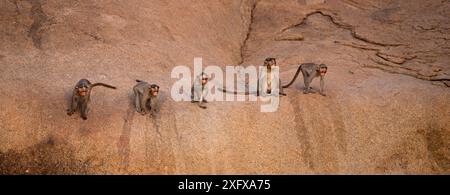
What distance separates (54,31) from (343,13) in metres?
7.92

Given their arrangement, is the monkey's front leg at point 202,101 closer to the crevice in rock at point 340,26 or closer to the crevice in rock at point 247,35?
the crevice in rock at point 247,35

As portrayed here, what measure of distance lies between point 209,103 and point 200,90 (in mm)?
326

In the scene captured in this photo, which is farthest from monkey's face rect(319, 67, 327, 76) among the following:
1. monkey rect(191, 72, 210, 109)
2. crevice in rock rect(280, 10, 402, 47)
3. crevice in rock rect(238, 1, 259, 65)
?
crevice in rock rect(280, 10, 402, 47)

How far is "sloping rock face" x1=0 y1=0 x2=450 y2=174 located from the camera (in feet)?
29.9

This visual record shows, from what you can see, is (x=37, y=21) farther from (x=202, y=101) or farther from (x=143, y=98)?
(x=202, y=101)

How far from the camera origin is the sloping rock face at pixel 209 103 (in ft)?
29.9

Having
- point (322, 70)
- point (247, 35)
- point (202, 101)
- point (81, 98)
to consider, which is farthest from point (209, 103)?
point (247, 35)

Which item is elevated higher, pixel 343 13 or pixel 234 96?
pixel 343 13

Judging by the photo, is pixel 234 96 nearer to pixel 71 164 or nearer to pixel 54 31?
pixel 71 164

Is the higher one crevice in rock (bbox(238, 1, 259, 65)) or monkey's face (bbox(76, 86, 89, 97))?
crevice in rock (bbox(238, 1, 259, 65))

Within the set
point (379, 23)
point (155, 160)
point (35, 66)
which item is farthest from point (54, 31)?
point (379, 23)

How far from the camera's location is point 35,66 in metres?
11.0

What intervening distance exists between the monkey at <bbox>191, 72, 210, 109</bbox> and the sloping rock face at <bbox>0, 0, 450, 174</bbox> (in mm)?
184

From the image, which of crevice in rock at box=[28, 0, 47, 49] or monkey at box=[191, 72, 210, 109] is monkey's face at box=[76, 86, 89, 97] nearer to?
monkey at box=[191, 72, 210, 109]
